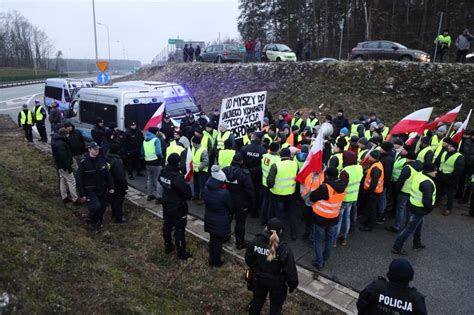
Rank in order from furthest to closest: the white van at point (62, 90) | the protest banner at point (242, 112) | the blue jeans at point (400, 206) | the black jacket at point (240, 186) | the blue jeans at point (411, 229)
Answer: the white van at point (62, 90), the protest banner at point (242, 112), the blue jeans at point (400, 206), the black jacket at point (240, 186), the blue jeans at point (411, 229)

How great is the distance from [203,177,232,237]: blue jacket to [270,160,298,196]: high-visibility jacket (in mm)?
1483

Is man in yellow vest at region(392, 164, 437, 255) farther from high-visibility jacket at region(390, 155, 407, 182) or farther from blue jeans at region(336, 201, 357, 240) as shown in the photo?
high-visibility jacket at region(390, 155, 407, 182)

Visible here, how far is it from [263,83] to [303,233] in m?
15.0

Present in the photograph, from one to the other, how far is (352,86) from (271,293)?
15985mm

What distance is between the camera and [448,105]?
15.4m

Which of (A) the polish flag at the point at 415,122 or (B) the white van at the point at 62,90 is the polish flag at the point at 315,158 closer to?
(A) the polish flag at the point at 415,122

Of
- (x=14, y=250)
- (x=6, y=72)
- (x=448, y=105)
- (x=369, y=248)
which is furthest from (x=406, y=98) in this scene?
(x=6, y=72)

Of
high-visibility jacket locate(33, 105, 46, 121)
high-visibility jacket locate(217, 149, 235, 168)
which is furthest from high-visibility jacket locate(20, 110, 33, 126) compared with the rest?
high-visibility jacket locate(217, 149, 235, 168)

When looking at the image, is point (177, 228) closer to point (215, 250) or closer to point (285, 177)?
point (215, 250)

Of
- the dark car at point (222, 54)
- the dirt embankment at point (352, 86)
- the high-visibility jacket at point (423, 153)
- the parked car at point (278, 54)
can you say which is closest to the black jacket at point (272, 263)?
the high-visibility jacket at point (423, 153)

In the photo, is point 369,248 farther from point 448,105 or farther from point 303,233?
point 448,105

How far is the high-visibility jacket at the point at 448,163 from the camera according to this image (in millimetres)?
8016

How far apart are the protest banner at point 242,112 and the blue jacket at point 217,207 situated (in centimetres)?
367

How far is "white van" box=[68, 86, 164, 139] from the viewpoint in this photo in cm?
1077
